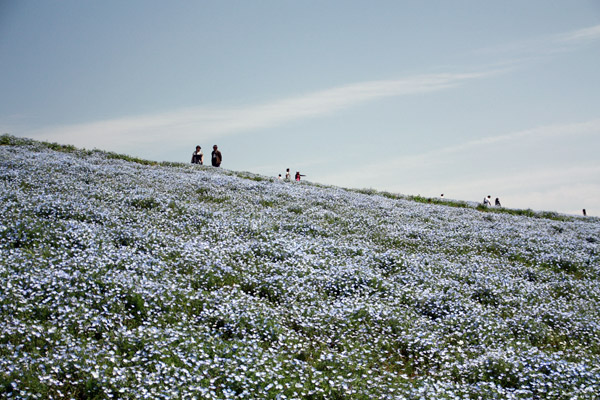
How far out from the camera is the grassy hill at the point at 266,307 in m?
5.69

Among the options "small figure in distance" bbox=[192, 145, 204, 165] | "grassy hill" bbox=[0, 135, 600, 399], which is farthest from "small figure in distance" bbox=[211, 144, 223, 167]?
"grassy hill" bbox=[0, 135, 600, 399]

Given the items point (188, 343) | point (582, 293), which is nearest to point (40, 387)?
point (188, 343)

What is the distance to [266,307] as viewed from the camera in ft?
25.5

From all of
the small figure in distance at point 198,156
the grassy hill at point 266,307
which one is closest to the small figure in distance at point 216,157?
the small figure in distance at point 198,156

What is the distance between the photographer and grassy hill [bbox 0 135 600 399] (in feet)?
18.7

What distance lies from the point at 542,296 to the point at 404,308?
3853mm

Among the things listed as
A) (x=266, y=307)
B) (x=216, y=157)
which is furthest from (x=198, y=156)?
(x=266, y=307)

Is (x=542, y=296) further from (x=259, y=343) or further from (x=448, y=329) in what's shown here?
(x=259, y=343)

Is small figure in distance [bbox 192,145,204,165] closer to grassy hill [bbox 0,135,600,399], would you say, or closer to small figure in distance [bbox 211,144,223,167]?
small figure in distance [bbox 211,144,223,167]

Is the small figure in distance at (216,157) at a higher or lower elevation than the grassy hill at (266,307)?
higher

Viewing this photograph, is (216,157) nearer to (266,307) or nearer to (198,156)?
(198,156)

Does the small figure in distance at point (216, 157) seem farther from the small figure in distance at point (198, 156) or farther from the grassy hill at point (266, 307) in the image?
the grassy hill at point (266, 307)

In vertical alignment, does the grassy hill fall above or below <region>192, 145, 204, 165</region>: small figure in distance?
below

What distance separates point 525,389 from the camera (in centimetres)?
603
